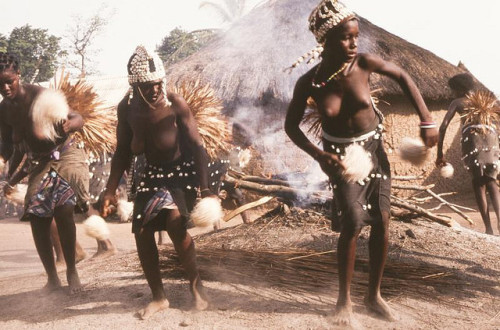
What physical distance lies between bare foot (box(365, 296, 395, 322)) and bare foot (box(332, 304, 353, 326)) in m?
0.18

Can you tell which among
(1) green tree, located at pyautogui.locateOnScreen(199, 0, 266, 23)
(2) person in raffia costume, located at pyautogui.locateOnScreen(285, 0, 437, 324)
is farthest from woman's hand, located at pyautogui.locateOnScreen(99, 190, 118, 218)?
(1) green tree, located at pyautogui.locateOnScreen(199, 0, 266, 23)

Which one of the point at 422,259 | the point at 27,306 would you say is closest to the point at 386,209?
the point at 422,259

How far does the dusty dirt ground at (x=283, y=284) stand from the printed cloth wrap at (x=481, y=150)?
158 centimetres

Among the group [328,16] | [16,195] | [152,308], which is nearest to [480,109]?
[328,16]

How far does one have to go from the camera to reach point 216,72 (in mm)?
10633

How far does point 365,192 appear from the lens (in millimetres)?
2908

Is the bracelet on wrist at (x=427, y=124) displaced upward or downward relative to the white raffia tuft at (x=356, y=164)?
upward

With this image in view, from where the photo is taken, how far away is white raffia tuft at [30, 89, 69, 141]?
148 inches

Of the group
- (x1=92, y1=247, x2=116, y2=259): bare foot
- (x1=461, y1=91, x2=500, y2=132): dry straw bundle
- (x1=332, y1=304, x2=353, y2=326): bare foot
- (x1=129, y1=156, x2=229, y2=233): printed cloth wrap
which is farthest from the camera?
(x1=461, y1=91, x2=500, y2=132): dry straw bundle

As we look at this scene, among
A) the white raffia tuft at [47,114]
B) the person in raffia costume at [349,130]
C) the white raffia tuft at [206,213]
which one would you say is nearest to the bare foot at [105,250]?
the white raffia tuft at [47,114]

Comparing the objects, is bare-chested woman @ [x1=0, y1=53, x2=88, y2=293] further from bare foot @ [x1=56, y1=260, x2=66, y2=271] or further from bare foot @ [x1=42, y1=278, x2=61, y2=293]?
bare foot @ [x1=56, y1=260, x2=66, y2=271]

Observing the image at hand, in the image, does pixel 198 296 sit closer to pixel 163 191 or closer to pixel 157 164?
pixel 163 191

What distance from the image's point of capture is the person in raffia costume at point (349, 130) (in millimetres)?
2824

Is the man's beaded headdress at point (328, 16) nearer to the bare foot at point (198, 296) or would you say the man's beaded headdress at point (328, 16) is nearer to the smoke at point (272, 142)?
the bare foot at point (198, 296)
